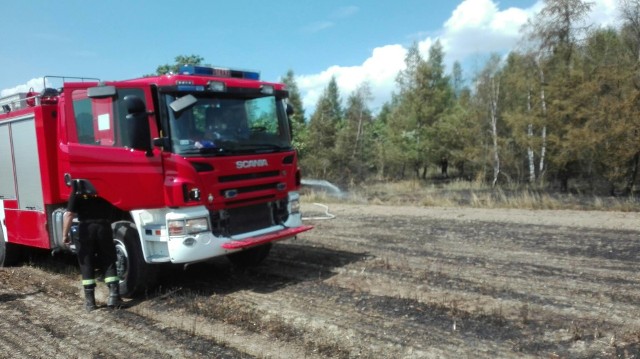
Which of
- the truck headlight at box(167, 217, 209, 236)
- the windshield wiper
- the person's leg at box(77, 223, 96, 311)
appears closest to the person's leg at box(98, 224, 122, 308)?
the person's leg at box(77, 223, 96, 311)

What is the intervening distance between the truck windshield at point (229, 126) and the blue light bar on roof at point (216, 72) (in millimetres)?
396

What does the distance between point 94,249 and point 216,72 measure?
285cm

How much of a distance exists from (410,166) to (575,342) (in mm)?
40600

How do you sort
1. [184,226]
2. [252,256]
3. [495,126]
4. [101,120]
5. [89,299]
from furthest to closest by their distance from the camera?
1. [495,126]
2. [252,256]
3. [101,120]
4. [89,299]
5. [184,226]

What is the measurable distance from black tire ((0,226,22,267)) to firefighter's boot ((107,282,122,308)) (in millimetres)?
3871

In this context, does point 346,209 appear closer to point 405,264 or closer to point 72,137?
point 405,264

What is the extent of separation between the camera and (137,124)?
6250 millimetres

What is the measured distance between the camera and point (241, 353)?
15.7 ft

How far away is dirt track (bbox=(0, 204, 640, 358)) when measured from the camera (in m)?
4.86

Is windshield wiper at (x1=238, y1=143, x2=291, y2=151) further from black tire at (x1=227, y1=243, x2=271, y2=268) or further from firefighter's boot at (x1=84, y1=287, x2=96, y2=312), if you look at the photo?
firefighter's boot at (x1=84, y1=287, x2=96, y2=312)

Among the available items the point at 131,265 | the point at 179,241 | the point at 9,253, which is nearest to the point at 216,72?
the point at 179,241

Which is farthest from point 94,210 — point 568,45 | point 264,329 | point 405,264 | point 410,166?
point 410,166

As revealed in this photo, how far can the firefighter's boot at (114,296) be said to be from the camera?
21.5 ft

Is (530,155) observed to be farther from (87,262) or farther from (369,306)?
(87,262)
